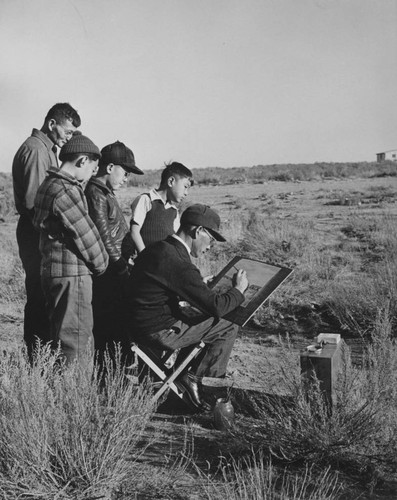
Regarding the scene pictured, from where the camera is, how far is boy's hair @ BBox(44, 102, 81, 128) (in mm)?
5496

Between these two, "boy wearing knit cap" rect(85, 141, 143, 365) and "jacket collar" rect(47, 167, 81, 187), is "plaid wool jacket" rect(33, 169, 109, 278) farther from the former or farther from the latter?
"boy wearing knit cap" rect(85, 141, 143, 365)

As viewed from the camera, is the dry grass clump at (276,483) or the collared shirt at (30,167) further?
the collared shirt at (30,167)

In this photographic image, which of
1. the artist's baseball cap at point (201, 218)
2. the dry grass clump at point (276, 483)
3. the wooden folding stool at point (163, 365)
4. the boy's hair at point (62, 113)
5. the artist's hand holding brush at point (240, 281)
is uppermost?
the boy's hair at point (62, 113)

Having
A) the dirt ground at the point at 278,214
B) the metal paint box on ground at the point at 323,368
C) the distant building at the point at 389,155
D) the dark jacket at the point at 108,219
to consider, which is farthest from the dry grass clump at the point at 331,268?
the distant building at the point at 389,155

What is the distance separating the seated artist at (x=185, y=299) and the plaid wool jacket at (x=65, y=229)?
1.19 ft

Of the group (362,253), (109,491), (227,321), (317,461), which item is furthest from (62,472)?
(362,253)

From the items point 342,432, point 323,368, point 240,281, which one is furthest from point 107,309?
point 342,432

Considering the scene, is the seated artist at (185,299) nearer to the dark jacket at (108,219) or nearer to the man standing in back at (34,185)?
the dark jacket at (108,219)

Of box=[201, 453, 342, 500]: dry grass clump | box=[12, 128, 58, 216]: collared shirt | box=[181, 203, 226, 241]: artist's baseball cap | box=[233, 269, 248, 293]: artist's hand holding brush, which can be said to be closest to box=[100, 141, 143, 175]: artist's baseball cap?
box=[12, 128, 58, 216]: collared shirt

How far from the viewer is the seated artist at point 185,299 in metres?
4.49

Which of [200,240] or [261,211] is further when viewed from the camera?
[261,211]

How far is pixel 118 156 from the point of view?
5523 millimetres

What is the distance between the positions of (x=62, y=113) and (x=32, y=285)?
4.77 ft

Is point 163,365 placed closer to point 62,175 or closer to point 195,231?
point 195,231
